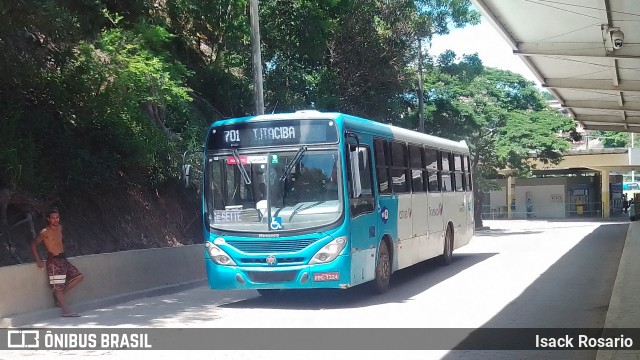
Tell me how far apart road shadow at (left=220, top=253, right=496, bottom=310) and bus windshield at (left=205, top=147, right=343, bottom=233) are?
156 centimetres

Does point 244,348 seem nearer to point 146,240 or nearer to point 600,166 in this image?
point 146,240

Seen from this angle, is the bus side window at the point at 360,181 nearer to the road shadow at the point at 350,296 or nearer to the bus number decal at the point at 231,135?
the road shadow at the point at 350,296

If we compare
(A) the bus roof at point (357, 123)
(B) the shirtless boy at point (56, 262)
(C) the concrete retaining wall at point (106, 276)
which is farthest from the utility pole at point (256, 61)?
(B) the shirtless boy at point (56, 262)

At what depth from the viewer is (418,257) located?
15359 millimetres

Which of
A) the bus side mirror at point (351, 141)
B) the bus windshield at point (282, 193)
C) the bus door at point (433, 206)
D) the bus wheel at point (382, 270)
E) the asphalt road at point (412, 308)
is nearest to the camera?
the asphalt road at point (412, 308)

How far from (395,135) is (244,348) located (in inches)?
273

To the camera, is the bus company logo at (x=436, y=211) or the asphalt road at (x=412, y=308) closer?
the asphalt road at (x=412, y=308)

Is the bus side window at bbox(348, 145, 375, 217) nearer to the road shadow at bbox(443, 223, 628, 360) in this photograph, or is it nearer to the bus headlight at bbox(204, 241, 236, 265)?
the bus headlight at bbox(204, 241, 236, 265)

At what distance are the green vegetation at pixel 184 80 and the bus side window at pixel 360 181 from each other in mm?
5431

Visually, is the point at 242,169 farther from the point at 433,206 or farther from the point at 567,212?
the point at 567,212

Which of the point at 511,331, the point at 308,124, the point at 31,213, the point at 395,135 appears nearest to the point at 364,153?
the point at 308,124

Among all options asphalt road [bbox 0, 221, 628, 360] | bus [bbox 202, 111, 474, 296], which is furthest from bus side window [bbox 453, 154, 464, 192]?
bus [bbox 202, 111, 474, 296]

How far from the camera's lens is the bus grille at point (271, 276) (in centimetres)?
1125

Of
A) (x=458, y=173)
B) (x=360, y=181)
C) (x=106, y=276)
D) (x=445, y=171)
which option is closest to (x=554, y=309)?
(x=360, y=181)
